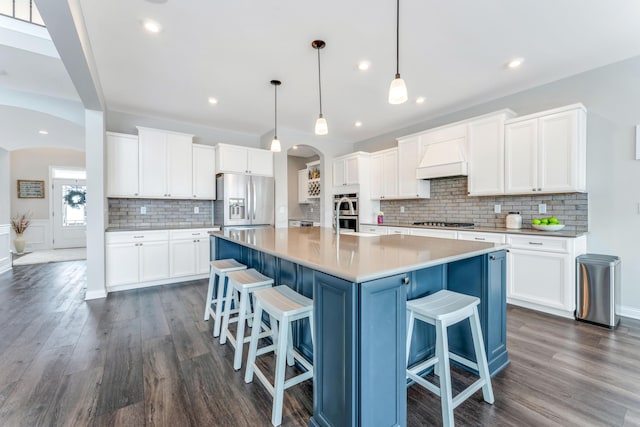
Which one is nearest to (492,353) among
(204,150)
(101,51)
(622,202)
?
(622,202)

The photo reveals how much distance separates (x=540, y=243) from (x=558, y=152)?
1043 mm

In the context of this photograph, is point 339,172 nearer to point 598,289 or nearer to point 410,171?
point 410,171

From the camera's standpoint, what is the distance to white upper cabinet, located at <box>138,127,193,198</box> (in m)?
4.10

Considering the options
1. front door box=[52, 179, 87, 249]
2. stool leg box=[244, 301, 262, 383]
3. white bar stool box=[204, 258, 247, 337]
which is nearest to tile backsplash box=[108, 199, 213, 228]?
white bar stool box=[204, 258, 247, 337]

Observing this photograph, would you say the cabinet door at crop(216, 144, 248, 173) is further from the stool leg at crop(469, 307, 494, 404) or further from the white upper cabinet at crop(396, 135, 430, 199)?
the stool leg at crop(469, 307, 494, 404)

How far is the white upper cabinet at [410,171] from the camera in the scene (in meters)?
4.50

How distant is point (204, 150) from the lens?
463 cm

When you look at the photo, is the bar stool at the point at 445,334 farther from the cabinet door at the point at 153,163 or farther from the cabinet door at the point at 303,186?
the cabinet door at the point at 303,186

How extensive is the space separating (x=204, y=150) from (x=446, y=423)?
4689 millimetres

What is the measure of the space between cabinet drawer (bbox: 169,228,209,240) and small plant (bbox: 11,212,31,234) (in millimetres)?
5375

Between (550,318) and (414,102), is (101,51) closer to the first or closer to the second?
(414,102)

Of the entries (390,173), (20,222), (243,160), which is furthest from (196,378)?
(20,222)

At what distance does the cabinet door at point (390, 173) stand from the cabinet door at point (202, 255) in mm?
3251

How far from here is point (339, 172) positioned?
562 cm
